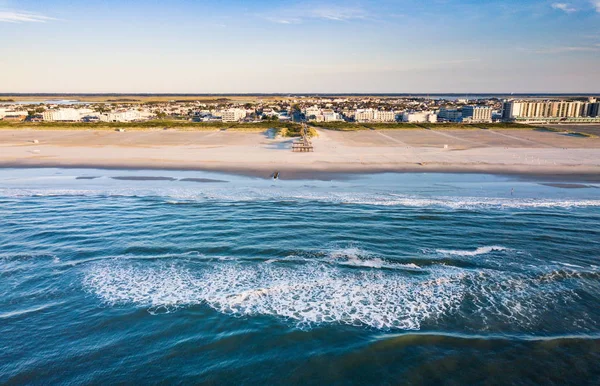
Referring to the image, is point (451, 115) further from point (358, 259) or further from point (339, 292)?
point (339, 292)

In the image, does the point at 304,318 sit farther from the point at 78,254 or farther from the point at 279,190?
the point at 279,190

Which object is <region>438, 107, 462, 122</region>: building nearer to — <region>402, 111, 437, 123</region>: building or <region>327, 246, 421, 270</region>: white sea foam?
<region>402, 111, 437, 123</region>: building

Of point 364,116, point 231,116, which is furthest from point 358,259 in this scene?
point 364,116

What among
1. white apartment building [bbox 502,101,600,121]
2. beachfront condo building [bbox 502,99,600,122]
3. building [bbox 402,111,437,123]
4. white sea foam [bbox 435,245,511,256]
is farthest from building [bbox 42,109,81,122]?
white apartment building [bbox 502,101,600,121]

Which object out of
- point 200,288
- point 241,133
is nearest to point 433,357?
point 200,288

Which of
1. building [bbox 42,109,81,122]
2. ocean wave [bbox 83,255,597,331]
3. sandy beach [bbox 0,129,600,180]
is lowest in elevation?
ocean wave [bbox 83,255,597,331]

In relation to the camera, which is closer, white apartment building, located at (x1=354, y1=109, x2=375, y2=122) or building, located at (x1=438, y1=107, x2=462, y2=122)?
white apartment building, located at (x1=354, y1=109, x2=375, y2=122)
